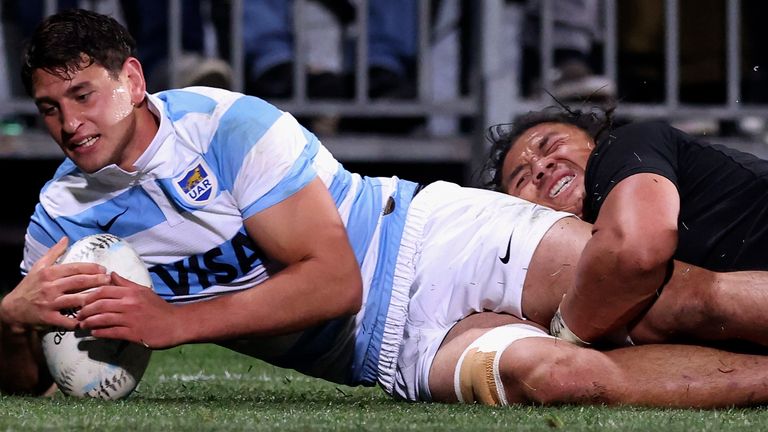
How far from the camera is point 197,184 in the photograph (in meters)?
3.73

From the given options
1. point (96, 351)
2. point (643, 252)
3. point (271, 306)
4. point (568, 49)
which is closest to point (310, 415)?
point (271, 306)

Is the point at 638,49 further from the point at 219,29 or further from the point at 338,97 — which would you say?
the point at 219,29

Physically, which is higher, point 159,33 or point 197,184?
point 159,33

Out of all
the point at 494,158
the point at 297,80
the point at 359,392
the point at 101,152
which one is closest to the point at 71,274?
the point at 101,152

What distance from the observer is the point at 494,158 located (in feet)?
15.9

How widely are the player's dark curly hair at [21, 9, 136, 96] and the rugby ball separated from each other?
1.49 feet

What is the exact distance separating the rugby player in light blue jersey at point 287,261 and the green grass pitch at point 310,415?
0.12 m

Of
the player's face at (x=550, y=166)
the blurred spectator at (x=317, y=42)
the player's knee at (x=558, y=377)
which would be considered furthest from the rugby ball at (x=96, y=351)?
the blurred spectator at (x=317, y=42)

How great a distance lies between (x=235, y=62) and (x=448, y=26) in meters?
1.15

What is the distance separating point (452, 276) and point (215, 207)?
71 cm

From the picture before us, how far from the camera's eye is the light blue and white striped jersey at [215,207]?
12.2 feet

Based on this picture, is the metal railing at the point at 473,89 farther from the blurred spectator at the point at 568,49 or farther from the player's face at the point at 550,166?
the player's face at the point at 550,166

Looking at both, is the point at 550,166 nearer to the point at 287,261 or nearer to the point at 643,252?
the point at 643,252

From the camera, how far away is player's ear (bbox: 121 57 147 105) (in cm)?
377
